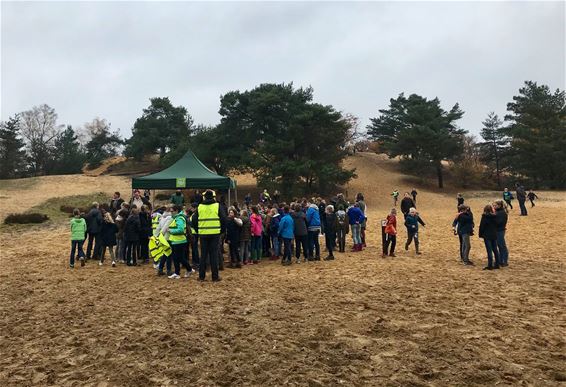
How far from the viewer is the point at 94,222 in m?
10.4

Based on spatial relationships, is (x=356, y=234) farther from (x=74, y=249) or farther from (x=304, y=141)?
(x=304, y=141)

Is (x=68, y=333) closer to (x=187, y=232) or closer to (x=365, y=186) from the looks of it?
(x=187, y=232)

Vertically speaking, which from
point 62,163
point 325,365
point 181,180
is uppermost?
point 62,163

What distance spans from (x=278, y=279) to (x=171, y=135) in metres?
36.4

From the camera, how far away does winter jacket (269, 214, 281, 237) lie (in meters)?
10.9

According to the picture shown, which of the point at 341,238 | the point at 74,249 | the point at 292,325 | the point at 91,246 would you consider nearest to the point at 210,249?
the point at 292,325

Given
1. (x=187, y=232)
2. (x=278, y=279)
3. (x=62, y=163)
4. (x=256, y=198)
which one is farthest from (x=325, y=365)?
(x=62, y=163)

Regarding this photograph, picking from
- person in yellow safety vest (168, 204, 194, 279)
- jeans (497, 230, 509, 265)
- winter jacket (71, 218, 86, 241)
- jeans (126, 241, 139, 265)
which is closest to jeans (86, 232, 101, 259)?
winter jacket (71, 218, 86, 241)

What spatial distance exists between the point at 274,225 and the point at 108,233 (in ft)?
13.9

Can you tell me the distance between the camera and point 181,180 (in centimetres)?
1448

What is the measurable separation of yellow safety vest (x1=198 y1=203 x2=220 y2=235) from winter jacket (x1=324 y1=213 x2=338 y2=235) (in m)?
3.93

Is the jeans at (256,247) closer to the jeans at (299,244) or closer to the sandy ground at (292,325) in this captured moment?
the sandy ground at (292,325)

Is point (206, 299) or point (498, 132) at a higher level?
point (498, 132)

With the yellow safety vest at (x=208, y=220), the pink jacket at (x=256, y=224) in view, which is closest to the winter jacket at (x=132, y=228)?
the yellow safety vest at (x=208, y=220)
